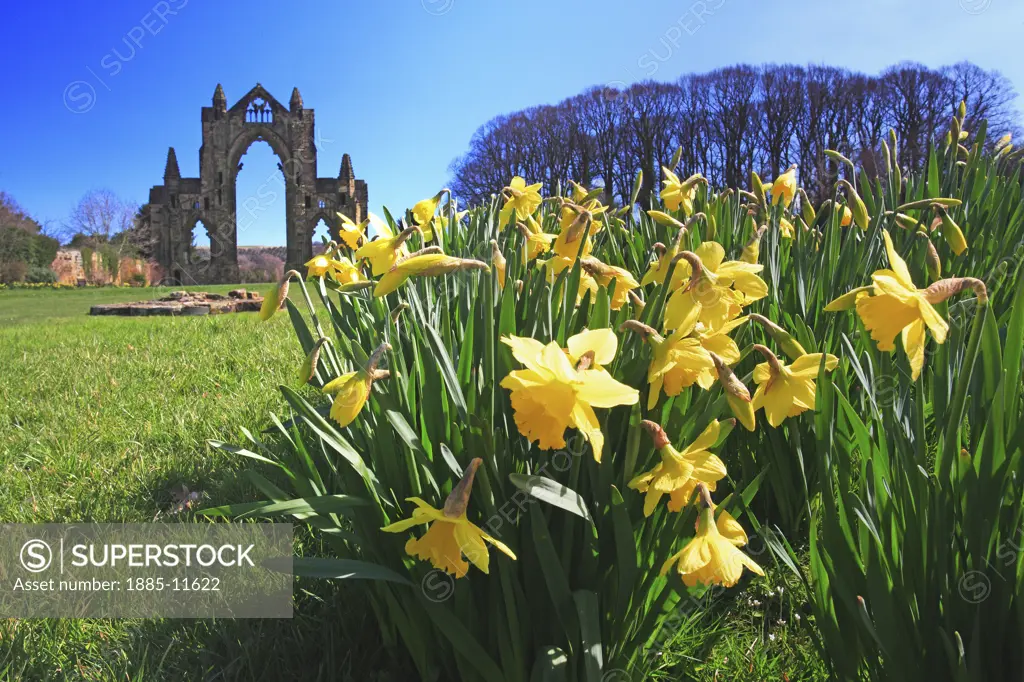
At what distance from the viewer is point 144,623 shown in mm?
1458

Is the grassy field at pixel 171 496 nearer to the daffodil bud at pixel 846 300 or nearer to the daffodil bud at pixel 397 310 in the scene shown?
the daffodil bud at pixel 846 300

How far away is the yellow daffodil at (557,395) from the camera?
30.9 inches

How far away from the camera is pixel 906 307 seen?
898 mm

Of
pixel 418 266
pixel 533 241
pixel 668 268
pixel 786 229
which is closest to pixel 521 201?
pixel 533 241

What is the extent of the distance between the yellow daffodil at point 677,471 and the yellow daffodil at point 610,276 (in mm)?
366

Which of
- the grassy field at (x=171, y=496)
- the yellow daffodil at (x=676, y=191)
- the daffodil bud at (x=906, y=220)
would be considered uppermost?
the yellow daffodil at (x=676, y=191)

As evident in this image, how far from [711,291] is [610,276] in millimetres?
295

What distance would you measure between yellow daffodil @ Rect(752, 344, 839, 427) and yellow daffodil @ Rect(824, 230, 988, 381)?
117mm

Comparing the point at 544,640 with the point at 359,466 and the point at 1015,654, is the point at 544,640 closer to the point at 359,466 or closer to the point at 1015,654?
the point at 359,466

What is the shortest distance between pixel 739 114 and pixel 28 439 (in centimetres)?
3278

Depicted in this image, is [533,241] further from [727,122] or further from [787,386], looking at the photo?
[727,122]

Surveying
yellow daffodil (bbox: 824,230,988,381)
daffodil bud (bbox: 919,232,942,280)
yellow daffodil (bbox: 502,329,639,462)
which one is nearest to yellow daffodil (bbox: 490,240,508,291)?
yellow daffodil (bbox: 502,329,639,462)

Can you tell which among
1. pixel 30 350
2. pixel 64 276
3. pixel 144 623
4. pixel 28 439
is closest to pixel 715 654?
pixel 144 623

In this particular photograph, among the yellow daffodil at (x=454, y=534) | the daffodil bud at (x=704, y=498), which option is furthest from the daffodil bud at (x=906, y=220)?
the yellow daffodil at (x=454, y=534)
